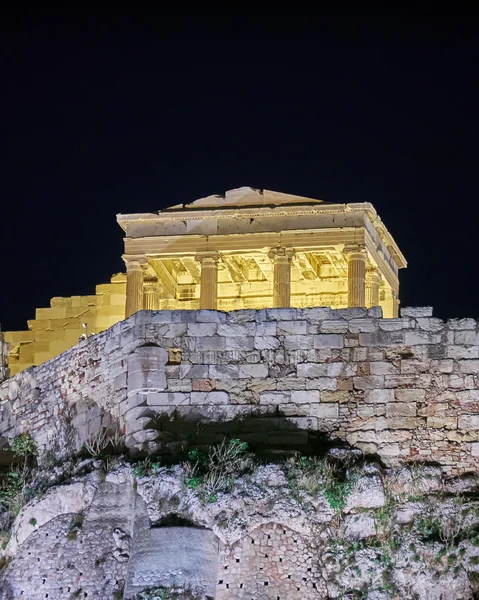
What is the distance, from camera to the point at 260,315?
2350 centimetres

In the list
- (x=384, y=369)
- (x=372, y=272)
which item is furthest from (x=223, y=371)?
(x=372, y=272)

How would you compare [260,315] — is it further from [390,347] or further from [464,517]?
[464,517]

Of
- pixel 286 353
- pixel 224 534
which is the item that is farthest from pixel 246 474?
pixel 286 353

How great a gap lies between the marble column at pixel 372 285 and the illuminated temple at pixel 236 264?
0.03 metres

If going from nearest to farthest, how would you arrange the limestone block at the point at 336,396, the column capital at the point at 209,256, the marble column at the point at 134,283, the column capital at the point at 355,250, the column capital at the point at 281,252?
the limestone block at the point at 336,396, the column capital at the point at 355,250, the column capital at the point at 281,252, the column capital at the point at 209,256, the marble column at the point at 134,283

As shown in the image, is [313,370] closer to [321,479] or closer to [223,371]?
[223,371]

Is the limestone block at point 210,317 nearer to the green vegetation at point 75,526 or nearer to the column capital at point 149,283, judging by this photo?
the green vegetation at point 75,526

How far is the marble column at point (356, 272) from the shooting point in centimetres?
4053

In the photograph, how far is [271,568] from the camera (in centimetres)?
2053

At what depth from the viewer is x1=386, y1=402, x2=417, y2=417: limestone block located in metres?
22.7

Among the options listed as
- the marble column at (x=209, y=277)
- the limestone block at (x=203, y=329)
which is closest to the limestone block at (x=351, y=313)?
the limestone block at (x=203, y=329)

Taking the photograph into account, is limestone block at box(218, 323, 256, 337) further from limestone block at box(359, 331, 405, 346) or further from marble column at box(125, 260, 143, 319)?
marble column at box(125, 260, 143, 319)

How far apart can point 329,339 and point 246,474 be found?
2.82 m

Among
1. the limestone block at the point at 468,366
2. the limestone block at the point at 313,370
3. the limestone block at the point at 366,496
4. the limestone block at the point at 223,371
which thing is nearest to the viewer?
the limestone block at the point at 366,496
